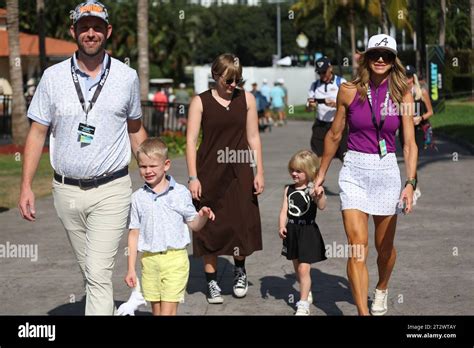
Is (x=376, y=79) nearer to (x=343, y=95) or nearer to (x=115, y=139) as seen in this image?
(x=343, y=95)

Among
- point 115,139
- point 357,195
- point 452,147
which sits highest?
point 115,139

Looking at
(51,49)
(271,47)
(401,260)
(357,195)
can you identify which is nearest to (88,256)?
(357,195)

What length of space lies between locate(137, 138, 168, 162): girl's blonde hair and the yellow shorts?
64cm

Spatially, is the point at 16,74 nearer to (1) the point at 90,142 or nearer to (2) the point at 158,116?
(2) the point at 158,116

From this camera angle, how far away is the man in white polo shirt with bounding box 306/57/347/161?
12895 mm

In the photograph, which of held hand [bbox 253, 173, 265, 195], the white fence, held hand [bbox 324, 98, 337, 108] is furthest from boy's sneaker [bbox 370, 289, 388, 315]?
the white fence

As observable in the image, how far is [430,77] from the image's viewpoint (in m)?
38.8

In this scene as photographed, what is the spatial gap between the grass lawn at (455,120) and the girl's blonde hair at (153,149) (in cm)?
Answer: 1653

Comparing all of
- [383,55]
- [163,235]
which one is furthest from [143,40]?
[163,235]

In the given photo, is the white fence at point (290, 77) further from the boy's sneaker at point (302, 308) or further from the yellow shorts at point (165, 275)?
the yellow shorts at point (165, 275)

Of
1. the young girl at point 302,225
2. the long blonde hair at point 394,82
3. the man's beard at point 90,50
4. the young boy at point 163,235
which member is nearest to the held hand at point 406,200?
the long blonde hair at point 394,82

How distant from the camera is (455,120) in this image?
33.2 meters

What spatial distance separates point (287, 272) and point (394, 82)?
2.83 metres
